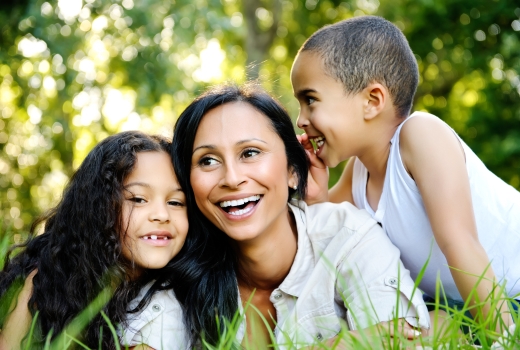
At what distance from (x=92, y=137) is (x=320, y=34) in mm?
9309

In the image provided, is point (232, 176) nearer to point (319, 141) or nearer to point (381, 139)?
point (319, 141)

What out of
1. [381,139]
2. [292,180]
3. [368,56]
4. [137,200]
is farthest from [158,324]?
[368,56]

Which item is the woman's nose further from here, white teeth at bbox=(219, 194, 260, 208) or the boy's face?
the boy's face

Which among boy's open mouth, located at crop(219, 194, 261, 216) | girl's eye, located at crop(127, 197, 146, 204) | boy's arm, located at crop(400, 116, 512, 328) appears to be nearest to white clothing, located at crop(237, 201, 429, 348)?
boy's arm, located at crop(400, 116, 512, 328)

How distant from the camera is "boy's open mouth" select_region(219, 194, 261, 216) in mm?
2781

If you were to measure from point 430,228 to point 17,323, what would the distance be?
6.32ft

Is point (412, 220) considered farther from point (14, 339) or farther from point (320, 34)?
point (14, 339)

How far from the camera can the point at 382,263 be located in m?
2.76

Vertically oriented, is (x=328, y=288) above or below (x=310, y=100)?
below

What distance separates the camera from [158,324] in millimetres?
2738

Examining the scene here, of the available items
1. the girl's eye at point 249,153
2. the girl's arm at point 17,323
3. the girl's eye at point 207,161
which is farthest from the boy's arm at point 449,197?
the girl's arm at point 17,323

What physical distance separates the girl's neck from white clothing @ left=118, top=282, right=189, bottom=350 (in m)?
0.40

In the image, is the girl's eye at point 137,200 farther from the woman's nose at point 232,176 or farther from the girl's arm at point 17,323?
the girl's arm at point 17,323

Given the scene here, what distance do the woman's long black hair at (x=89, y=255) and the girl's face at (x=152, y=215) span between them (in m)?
0.04
